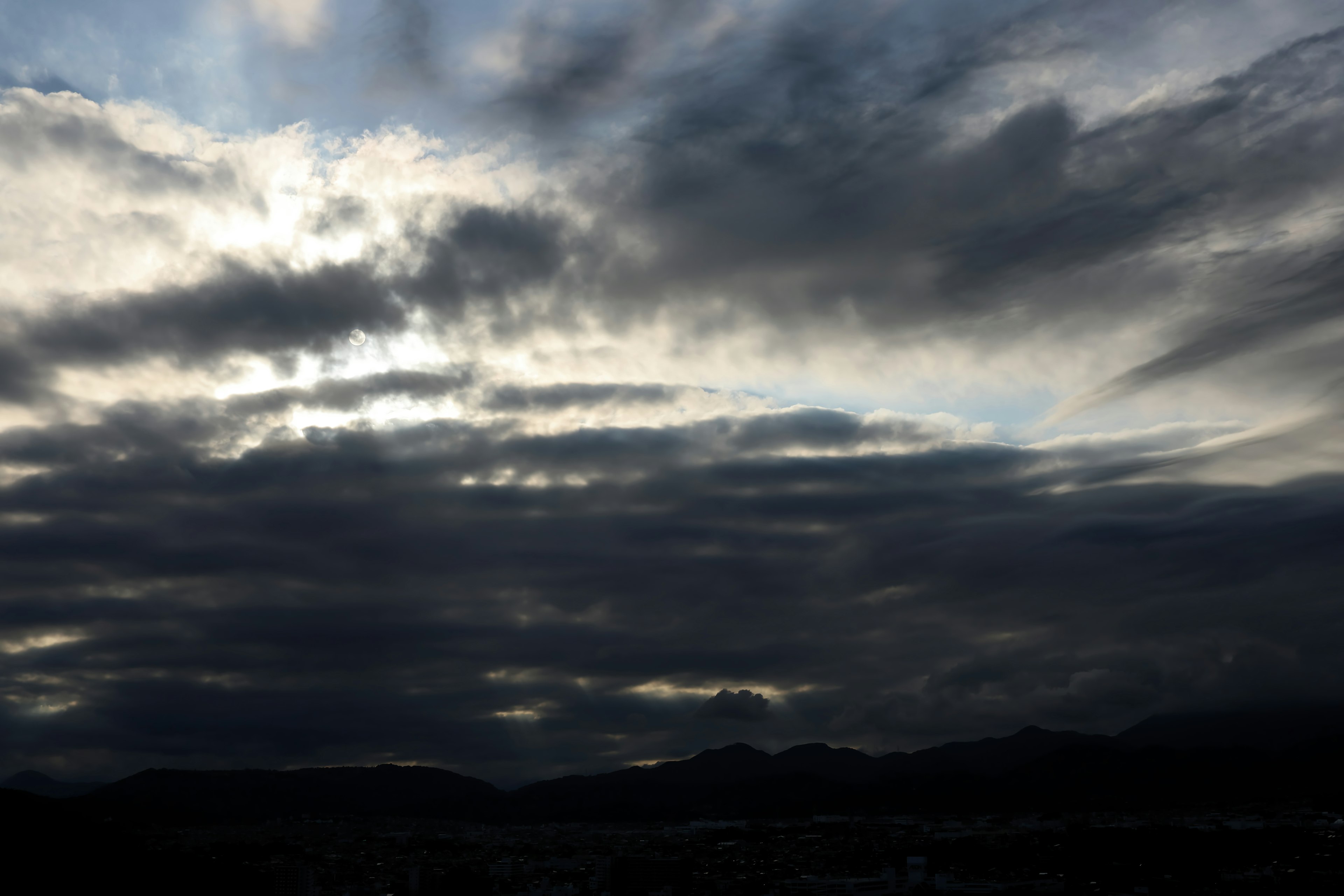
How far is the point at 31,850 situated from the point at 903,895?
130499mm

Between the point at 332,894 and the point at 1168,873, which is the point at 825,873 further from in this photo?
the point at 332,894

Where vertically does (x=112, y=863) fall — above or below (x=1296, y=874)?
above

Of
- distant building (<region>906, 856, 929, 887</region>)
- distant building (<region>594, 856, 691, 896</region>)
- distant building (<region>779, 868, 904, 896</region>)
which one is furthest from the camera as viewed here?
distant building (<region>906, 856, 929, 887</region>)

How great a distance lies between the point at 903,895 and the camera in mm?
162750

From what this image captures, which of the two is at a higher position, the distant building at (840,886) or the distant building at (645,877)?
the distant building at (645,877)

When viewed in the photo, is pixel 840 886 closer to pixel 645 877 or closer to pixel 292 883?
pixel 645 877

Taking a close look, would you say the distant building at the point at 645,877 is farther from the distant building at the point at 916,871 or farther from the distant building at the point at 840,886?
the distant building at the point at 916,871

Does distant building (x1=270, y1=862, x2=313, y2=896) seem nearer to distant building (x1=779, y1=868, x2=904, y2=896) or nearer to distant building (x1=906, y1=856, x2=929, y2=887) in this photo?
distant building (x1=779, y1=868, x2=904, y2=896)

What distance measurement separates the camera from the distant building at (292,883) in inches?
6058

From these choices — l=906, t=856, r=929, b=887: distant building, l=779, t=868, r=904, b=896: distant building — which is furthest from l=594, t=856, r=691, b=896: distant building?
l=906, t=856, r=929, b=887: distant building

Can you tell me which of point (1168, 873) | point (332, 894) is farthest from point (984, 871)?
point (332, 894)

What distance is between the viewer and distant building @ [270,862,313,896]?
154 m

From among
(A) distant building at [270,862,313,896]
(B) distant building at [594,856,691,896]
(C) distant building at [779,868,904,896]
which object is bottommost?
(C) distant building at [779,868,904,896]

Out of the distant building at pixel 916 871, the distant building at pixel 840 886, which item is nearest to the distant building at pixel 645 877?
the distant building at pixel 840 886
